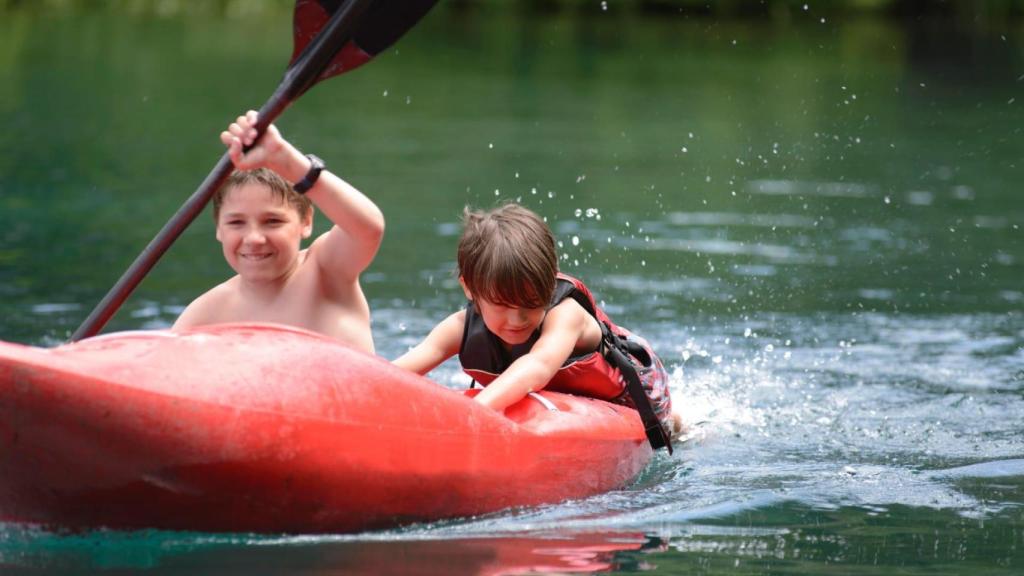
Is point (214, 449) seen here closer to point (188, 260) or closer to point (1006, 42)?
point (188, 260)

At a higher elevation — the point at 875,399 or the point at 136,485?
the point at 875,399

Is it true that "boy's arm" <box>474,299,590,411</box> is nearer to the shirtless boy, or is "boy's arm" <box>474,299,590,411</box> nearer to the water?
the water

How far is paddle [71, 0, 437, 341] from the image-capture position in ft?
13.5

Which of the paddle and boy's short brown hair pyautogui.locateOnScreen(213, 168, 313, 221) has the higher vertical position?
the paddle

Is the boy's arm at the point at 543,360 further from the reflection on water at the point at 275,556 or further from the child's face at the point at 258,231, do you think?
the child's face at the point at 258,231

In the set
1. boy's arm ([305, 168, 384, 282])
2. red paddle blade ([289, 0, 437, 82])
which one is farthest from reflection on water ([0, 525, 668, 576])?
red paddle blade ([289, 0, 437, 82])

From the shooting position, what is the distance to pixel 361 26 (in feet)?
14.3

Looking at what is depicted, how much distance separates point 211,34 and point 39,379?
877 inches

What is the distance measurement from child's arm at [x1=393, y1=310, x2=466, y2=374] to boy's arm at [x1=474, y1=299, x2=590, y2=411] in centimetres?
25

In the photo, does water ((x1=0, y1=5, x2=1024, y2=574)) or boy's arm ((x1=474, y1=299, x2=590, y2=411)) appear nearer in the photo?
water ((x1=0, y1=5, x2=1024, y2=574))

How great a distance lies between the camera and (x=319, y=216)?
933 cm

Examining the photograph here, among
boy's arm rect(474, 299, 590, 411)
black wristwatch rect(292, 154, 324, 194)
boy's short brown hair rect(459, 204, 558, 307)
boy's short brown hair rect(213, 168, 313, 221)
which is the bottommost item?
boy's arm rect(474, 299, 590, 411)

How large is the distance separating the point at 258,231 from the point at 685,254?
14.9 feet

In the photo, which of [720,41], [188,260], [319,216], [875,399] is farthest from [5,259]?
[720,41]
